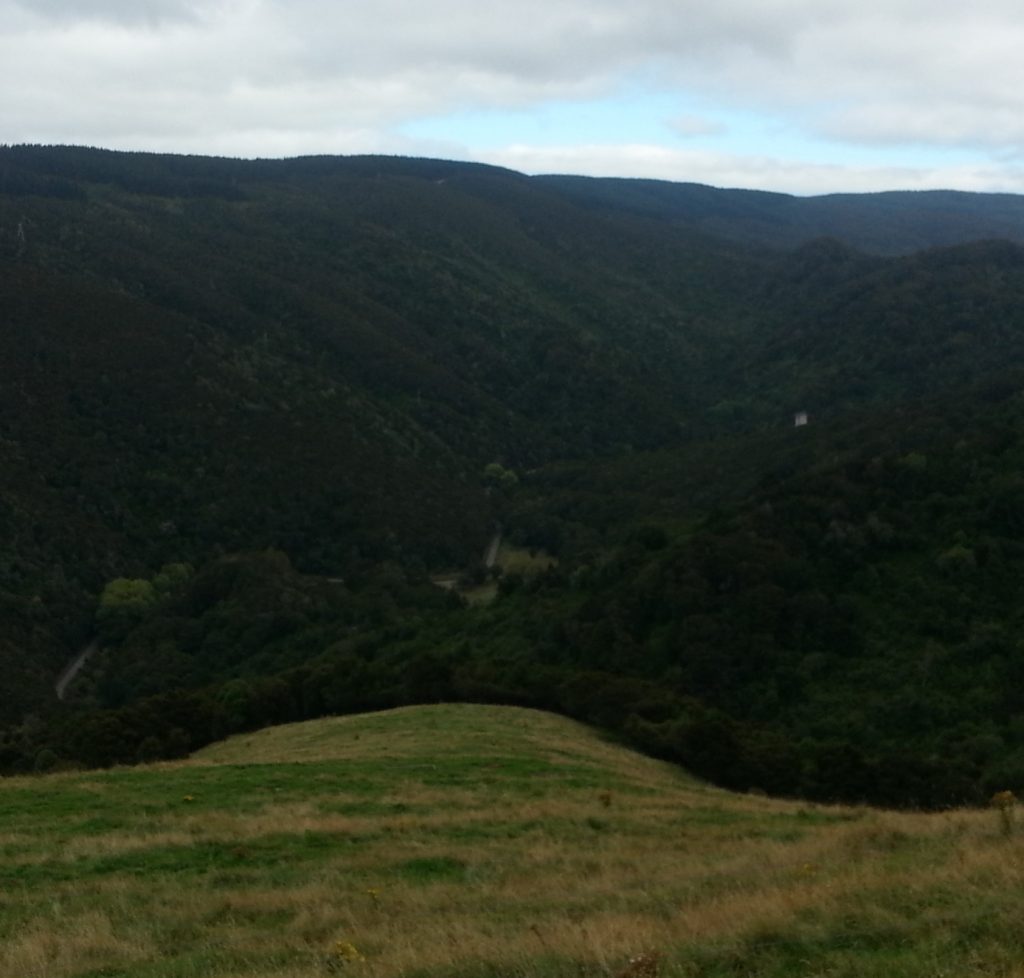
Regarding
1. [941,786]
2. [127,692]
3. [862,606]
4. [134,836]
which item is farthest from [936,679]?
[127,692]

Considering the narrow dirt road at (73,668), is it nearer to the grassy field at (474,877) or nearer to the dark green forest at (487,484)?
the dark green forest at (487,484)

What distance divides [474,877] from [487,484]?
301 feet

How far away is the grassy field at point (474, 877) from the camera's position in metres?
8.03

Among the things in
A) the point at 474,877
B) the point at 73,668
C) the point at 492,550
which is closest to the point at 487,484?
the point at 492,550

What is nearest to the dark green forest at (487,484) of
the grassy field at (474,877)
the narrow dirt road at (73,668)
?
the narrow dirt road at (73,668)

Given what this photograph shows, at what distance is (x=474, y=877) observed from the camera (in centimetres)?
1231

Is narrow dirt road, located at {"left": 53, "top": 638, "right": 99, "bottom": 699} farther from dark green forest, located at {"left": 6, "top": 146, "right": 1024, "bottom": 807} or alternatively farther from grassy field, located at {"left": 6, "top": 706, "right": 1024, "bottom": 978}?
grassy field, located at {"left": 6, "top": 706, "right": 1024, "bottom": 978}

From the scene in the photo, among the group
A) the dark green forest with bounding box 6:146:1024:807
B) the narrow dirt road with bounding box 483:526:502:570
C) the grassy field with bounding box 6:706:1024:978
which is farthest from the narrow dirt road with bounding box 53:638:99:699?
the grassy field with bounding box 6:706:1024:978

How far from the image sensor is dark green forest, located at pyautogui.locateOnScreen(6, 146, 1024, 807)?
34.2 m

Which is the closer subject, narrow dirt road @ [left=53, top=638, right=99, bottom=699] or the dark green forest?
the dark green forest

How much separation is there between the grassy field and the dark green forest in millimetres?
8494

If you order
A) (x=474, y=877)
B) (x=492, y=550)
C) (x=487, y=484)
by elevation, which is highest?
(x=474, y=877)

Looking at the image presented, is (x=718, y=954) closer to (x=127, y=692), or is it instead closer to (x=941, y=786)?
(x=941, y=786)

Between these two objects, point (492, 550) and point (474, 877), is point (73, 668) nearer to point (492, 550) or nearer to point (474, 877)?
point (492, 550)
